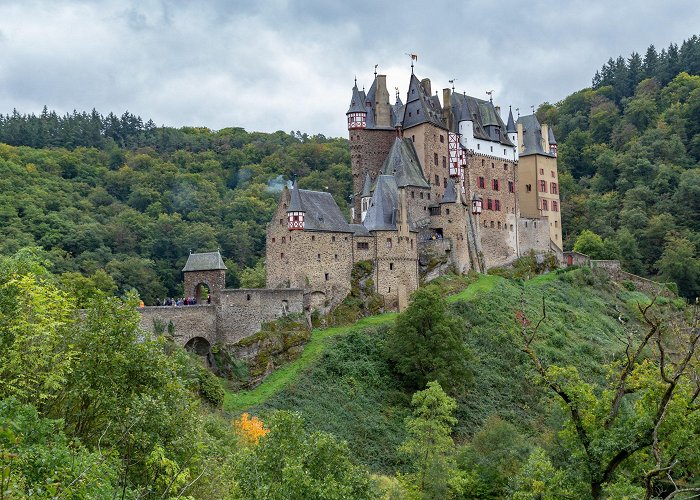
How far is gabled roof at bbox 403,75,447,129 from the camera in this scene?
5838cm

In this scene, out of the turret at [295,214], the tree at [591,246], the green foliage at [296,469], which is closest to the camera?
the green foliage at [296,469]

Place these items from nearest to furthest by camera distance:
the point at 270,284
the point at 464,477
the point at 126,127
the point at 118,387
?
the point at 118,387 < the point at 464,477 < the point at 270,284 < the point at 126,127

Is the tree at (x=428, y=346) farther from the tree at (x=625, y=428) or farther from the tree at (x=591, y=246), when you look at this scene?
the tree at (x=591, y=246)

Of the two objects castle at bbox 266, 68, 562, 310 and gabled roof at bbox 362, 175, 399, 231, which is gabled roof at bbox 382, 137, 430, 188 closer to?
castle at bbox 266, 68, 562, 310

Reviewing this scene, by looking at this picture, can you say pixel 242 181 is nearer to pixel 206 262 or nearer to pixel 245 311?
pixel 206 262

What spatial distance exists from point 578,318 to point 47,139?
6742 centimetres

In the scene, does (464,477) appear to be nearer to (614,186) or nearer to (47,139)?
(614,186)

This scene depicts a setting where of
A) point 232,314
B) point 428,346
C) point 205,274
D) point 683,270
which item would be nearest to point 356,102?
point 205,274

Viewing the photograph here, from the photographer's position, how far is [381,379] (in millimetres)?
45469

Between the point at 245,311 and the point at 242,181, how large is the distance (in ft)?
172

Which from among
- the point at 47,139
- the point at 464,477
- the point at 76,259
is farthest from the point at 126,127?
the point at 464,477

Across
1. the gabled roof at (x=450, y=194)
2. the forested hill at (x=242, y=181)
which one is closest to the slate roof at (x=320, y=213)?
the gabled roof at (x=450, y=194)

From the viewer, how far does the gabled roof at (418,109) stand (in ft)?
192

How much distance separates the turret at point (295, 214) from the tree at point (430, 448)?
12.2 meters
